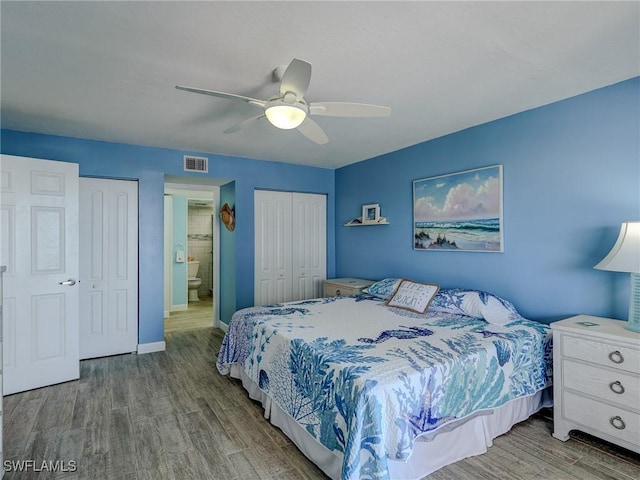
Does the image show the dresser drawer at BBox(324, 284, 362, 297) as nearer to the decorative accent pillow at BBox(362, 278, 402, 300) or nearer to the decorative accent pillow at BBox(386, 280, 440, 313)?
the decorative accent pillow at BBox(362, 278, 402, 300)

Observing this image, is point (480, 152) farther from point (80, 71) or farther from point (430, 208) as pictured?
point (80, 71)

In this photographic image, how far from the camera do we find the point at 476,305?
296 cm

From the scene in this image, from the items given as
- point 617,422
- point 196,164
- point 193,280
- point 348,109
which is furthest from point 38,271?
point 617,422

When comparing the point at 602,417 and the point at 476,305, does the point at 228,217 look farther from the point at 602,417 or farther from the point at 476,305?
the point at 602,417

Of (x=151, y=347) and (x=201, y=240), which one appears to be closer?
(x=151, y=347)

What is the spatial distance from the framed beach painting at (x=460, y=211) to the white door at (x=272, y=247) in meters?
1.92

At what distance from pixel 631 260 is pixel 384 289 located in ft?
7.06

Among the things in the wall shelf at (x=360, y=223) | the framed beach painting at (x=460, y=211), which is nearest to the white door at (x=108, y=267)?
the wall shelf at (x=360, y=223)

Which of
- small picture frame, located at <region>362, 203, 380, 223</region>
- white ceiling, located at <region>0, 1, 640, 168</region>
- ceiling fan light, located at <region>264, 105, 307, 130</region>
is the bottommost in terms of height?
small picture frame, located at <region>362, 203, 380, 223</region>

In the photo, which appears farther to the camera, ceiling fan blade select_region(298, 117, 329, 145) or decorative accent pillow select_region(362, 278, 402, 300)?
decorative accent pillow select_region(362, 278, 402, 300)

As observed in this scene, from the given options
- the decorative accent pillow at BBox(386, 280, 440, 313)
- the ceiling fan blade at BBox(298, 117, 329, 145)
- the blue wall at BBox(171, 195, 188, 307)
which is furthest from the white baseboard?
the ceiling fan blade at BBox(298, 117, 329, 145)

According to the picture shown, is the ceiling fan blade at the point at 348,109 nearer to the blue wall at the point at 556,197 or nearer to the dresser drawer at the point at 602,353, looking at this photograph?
the blue wall at the point at 556,197

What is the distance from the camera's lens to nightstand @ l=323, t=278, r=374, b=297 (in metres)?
4.30

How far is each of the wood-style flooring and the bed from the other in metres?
0.12
